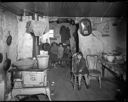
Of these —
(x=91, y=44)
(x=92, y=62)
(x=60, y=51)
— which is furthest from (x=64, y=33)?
(x=92, y=62)

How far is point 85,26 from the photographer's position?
4.20 metres

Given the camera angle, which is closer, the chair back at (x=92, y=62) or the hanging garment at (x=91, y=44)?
the chair back at (x=92, y=62)

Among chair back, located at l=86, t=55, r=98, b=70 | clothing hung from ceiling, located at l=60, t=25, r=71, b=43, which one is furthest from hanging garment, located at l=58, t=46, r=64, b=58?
chair back, located at l=86, t=55, r=98, b=70

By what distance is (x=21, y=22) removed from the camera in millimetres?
3971

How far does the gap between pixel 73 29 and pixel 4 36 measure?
4.65 m

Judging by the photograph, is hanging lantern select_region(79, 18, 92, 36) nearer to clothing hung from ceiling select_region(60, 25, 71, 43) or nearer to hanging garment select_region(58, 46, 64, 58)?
clothing hung from ceiling select_region(60, 25, 71, 43)

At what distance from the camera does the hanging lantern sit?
13.8ft

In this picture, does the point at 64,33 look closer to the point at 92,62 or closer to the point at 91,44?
the point at 91,44

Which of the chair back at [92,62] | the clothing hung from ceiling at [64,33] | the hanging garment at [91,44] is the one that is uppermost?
the clothing hung from ceiling at [64,33]

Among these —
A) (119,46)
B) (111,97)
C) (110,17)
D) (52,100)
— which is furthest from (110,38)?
(52,100)

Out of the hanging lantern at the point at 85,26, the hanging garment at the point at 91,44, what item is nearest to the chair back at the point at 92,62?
the hanging garment at the point at 91,44

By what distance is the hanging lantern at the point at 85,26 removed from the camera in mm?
4191

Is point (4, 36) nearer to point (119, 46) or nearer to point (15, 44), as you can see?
point (15, 44)

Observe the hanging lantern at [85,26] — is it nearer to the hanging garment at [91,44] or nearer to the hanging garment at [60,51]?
the hanging garment at [91,44]
